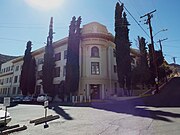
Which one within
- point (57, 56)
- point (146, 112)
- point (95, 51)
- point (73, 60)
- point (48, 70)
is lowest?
point (146, 112)

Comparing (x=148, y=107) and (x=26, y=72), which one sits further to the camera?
(x=26, y=72)

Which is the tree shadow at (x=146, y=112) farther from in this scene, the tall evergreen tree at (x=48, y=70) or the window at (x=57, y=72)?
the window at (x=57, y=72)

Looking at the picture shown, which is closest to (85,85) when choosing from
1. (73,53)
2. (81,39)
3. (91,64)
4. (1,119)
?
(91,64)

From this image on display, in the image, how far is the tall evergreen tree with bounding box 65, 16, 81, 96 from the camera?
2873 cm

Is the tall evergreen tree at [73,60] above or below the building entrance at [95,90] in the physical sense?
above

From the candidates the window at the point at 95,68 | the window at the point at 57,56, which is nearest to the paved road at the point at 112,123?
the window at the point at 95,68

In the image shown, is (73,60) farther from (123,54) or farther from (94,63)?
(123,54)

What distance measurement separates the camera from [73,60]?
2956 centimetres

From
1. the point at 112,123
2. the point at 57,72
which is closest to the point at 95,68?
the point at 57,72

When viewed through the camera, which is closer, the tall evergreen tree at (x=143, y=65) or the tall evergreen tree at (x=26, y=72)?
the tall evergreen tree at (x=143, y=65)

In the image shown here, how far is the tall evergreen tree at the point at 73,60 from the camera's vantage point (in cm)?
2873

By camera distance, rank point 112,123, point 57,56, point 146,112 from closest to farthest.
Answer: point 112,123 < point 146,112 < point 57,56

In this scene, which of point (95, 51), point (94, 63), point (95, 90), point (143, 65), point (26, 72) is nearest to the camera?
point (95, 90)

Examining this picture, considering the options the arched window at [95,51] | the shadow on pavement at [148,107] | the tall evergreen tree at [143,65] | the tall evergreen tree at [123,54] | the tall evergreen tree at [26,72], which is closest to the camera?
the shadow on pavement at [148,107]
